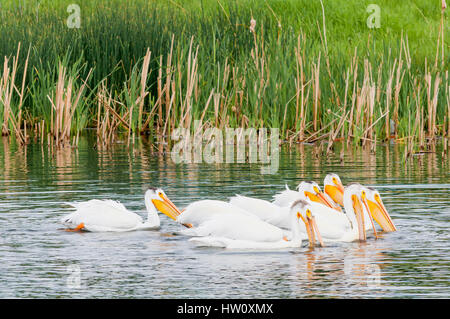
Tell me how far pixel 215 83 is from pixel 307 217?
8.11 m

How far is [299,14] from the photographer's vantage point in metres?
27.4

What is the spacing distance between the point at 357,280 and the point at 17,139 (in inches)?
431

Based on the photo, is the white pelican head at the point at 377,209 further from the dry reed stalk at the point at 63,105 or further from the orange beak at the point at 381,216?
the dry reed stalk at the point at 63,105

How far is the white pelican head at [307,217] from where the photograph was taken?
31.8 feet

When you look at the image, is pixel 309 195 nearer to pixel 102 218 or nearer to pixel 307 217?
pixel 307 217

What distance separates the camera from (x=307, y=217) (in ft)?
32.0

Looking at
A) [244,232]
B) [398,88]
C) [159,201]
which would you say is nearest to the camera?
[244,232]

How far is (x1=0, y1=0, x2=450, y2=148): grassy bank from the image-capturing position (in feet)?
55.7

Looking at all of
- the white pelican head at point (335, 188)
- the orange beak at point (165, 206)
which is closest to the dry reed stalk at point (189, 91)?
the white pelican head at point (335, 188)

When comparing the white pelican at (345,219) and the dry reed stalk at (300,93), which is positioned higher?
the dry reed stalk at (300,93)

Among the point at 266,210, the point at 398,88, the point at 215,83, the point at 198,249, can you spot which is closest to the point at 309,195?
the point at 266,210

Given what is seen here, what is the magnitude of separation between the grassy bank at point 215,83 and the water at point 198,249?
6.05ft

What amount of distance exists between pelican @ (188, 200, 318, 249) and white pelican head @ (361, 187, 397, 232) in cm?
98

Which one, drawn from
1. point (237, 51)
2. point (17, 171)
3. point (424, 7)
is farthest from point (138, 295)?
point (424, 7)
